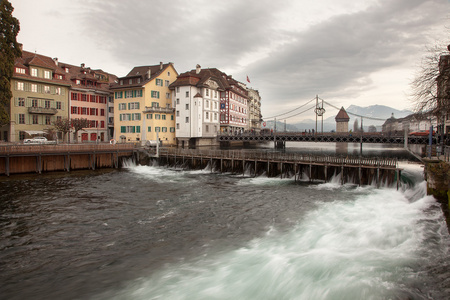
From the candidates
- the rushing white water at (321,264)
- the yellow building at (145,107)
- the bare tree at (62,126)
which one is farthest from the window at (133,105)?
the rushing white water at (321,264)

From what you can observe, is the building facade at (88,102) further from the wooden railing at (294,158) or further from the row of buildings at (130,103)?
the wooden railing at (294,158)

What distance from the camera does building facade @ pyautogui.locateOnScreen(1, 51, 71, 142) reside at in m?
50.9

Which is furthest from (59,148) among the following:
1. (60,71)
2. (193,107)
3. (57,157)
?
(193,107)

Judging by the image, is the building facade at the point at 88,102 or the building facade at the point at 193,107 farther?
the building facade at the point at 193,107

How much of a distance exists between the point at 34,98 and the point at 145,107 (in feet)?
69.5

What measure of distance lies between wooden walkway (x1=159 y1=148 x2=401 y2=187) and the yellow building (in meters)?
18.8

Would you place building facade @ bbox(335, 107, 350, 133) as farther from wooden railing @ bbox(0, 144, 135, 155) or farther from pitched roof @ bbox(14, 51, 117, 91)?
wooden railing @ bbox(0, 144, 135, 155)

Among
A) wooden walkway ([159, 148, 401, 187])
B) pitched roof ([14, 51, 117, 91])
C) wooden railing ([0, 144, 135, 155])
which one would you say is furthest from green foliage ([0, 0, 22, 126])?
wooden walkway ([159, 148, 401, 187])

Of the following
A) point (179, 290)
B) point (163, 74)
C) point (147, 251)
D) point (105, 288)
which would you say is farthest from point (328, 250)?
point (163, 74)

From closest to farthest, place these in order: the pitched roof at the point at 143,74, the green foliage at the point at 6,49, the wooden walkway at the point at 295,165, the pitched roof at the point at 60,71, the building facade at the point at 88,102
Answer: the wooden walkway at the point at 295,165
the green foliage at the point at 6,49
the pitched roof at the point at 60,71
the building facade at the point at 88,102
the pitched roof at the point at 143,74

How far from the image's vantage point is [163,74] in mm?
69062

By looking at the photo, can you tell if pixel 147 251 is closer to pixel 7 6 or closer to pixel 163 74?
pixel 7 6

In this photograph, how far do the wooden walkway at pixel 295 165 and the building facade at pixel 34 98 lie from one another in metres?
26.8

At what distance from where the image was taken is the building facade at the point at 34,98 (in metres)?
50.9
